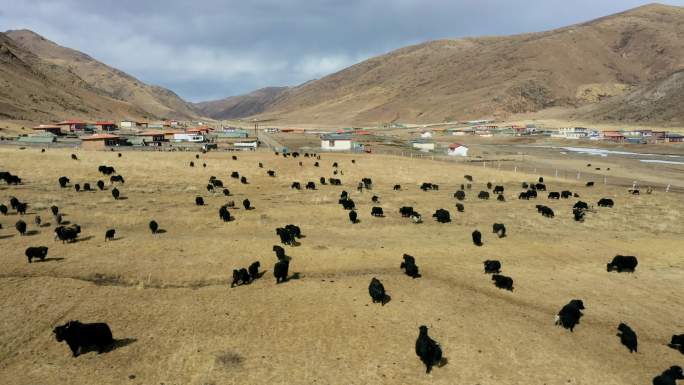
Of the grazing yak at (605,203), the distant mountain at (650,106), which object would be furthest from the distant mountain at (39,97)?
the distant mountain at (650,106)

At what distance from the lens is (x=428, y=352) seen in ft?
45.2

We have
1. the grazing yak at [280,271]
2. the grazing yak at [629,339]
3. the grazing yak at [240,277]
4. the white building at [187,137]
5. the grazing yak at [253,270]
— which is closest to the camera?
the grazing yak at [629,339]

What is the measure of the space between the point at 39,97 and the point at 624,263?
17785 centimetres

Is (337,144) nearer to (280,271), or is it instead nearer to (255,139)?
(255,139)

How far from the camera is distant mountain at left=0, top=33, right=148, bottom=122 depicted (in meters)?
126

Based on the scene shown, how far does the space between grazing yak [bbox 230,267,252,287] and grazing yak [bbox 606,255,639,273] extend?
20.5m

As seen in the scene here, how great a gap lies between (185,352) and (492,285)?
1496 centimetres

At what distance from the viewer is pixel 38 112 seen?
130750 mm

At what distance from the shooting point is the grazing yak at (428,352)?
13.7 metres

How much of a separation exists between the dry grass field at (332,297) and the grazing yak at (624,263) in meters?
0.89

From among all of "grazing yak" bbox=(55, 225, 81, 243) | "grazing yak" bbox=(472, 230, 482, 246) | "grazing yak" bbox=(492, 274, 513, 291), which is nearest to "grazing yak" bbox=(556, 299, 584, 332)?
"grazing yak" bbox=(492, 274, 513, 291)

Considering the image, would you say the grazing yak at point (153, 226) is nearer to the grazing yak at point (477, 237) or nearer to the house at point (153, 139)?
the grazing yak at point (477, 237)

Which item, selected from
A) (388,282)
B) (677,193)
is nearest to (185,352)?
(388,282)

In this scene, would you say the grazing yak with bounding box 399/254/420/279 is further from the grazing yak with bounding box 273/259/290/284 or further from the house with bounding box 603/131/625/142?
the house with bounding box 603/131/625/142
